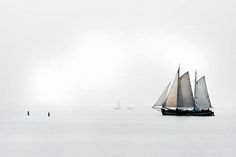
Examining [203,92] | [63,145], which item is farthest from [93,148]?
[203,92]

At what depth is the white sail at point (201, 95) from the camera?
476 feet

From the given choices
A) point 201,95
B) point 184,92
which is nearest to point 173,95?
point 184,92

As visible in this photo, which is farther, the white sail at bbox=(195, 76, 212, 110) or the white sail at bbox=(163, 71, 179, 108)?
the white sail at bbox=(195, 76, 212, 110)

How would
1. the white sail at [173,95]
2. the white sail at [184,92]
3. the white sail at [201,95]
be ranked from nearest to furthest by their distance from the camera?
the white sail at [173,95] → the white sail at [184,92] → the white sail at [201,95]

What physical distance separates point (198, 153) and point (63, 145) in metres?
18.7

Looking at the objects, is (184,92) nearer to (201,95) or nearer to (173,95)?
(173,95)

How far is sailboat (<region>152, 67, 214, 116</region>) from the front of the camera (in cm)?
14362

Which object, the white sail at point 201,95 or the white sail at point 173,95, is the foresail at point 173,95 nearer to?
the white sail at point 173,95

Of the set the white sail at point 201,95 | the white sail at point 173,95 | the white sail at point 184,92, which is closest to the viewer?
the white sail at point 173,95

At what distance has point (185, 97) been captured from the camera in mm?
145375

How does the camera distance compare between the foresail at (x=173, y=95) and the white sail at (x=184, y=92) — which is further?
the white sail at (x=184, y=92)

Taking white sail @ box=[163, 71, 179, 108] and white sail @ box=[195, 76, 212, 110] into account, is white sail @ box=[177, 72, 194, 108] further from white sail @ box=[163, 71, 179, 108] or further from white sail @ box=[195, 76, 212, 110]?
white sail @ box=[195, 76, 212, 110]

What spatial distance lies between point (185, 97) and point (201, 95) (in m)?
4.05

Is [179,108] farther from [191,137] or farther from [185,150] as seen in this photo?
[185,150]
